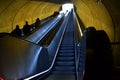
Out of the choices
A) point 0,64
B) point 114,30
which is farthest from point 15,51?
point 114,30

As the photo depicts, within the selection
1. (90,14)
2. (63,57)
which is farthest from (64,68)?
(90,14)

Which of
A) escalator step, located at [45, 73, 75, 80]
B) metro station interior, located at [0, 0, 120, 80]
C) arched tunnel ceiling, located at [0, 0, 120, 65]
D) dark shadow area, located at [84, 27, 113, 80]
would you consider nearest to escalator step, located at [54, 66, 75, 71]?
metro station interior, located at [0, 0, 120, 80]

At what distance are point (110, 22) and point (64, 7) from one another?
22.6 metres

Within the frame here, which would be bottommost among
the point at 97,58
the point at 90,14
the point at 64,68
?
the point at 64,68

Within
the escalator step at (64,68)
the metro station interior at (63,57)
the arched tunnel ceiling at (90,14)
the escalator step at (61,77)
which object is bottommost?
the escalator step at (61,77)

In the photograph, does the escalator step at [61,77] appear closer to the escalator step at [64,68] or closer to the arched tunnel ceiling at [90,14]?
the escalator step at [64,68]

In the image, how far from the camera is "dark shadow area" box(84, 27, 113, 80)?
21.3ft

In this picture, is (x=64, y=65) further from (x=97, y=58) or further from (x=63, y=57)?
(x=97, y=58)

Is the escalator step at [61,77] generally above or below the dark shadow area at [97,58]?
below

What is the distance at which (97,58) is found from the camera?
688 cm

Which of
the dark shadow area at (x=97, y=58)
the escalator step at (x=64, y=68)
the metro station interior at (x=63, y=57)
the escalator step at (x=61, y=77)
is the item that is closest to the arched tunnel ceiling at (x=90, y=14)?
the metro station interior at (x=63, y=57)

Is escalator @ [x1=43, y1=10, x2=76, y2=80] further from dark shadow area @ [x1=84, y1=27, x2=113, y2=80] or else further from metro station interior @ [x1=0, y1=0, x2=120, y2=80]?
dark shadow area @ [x1=84, y1=27, x2=113, y2=80]

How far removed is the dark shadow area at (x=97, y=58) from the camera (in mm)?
6503

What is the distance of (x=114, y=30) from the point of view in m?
16.0
